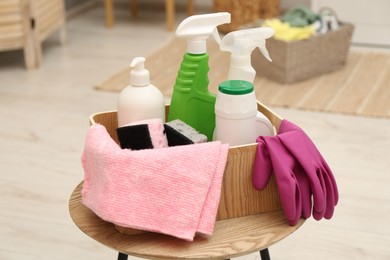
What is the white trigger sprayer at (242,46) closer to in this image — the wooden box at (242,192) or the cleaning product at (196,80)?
the cleaning product at (196,80)

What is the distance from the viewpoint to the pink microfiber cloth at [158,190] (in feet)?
3.24

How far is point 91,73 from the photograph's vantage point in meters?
3.06

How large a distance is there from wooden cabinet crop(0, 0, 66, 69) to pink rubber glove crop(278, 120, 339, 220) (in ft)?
7.17

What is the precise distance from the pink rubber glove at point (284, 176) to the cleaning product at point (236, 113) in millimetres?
47

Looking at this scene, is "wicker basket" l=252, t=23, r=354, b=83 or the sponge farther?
"wicker basket" l=252, t=23, r=354, b=83

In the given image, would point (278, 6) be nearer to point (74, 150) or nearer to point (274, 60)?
point (274, 60)

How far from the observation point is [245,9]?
138 inches

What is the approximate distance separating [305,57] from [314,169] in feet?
6.15

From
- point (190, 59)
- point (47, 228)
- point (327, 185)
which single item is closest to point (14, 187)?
point (47, 228)

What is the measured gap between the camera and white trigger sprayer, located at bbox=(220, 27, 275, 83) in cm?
114

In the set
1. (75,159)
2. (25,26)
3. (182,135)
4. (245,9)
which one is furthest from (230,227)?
(245,9)

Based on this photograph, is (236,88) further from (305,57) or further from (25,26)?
(25,26)

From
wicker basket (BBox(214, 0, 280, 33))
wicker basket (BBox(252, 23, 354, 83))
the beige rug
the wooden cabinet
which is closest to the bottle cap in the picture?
the beige rug

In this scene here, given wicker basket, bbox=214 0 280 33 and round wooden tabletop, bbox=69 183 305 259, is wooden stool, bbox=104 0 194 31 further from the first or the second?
round wooden tabletop, bbox=69 183 305 259
